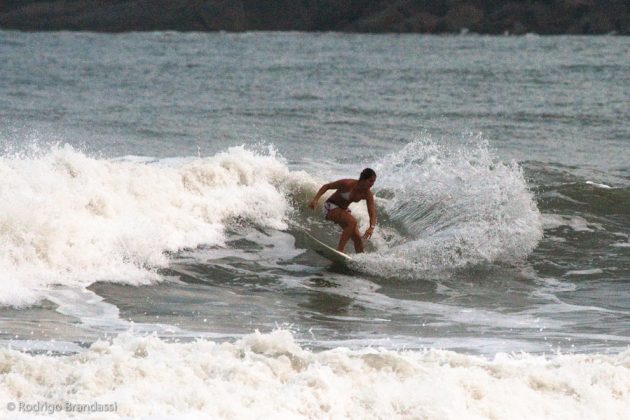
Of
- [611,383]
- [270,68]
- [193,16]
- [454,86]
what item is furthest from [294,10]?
[611,383]

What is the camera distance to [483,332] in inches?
370

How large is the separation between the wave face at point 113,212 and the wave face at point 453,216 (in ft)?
5.72

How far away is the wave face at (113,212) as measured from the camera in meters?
10.4

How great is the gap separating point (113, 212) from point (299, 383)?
6010mm

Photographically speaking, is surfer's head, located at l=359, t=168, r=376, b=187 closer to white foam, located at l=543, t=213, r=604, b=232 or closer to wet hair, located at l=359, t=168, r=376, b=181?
wet hair, located at l=359, t=168, r=376, b=181

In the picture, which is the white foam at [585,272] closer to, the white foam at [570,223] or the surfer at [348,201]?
the white foam at [570,223]

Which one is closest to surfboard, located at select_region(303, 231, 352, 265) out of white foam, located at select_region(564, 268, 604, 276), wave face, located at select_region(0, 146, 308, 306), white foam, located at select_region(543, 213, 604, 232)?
wave face, located at select_region(0, 146, 308, 306)

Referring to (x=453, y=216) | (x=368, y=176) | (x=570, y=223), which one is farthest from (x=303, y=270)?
(x=570, y=223)

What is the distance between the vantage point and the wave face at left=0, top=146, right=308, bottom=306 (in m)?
10.4

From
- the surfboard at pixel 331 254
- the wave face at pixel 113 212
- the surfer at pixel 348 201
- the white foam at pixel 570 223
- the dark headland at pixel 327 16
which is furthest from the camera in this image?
the dark headland at pixel 327 16

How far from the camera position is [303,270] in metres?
12.2

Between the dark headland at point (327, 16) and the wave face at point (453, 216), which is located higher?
the dark headland at point (327, 16)

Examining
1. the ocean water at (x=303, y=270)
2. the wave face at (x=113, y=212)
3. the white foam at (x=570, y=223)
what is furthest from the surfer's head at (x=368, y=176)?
the white foam at (x=570, y=223)

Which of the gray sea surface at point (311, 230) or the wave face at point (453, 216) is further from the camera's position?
the wave face at point (453, 216)
